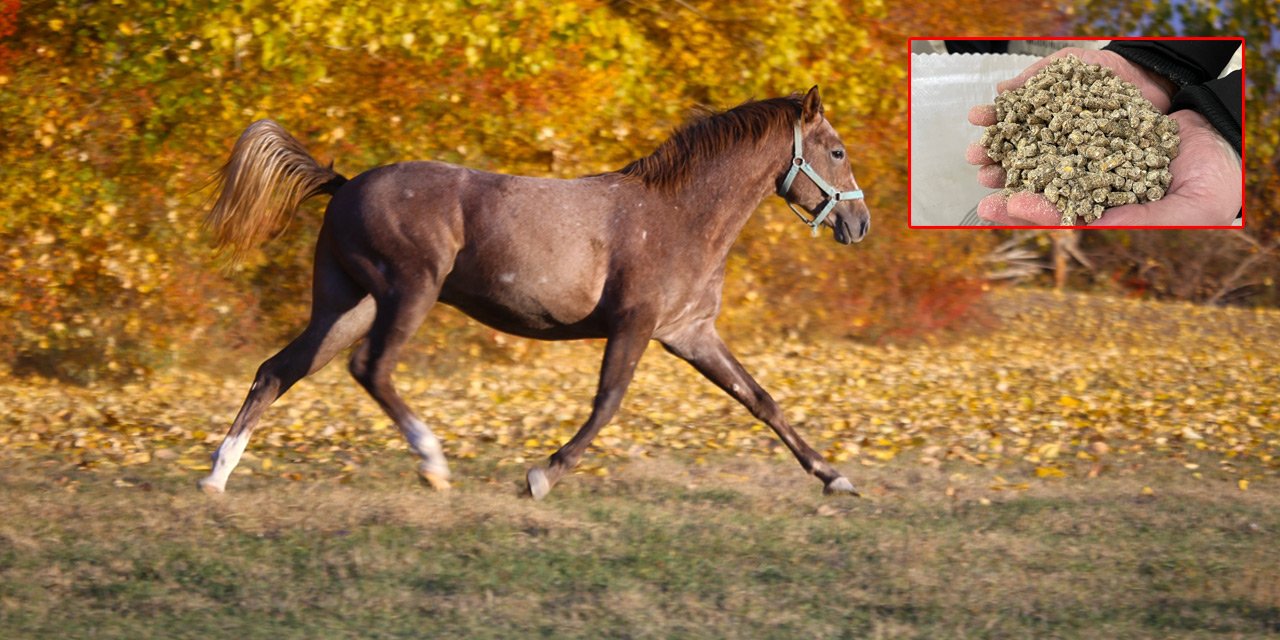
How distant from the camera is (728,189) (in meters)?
6.26

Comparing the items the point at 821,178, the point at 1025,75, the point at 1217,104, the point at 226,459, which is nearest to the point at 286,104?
the point at 226,459

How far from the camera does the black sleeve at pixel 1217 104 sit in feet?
25.3

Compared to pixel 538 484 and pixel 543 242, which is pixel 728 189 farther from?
pixel 538 484

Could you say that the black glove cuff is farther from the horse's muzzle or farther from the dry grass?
the horse's muzzle

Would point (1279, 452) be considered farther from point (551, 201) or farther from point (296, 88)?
point (296, 88)

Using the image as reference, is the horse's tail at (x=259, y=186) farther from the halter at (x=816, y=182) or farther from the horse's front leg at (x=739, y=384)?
the halter at (x=816, y=182)

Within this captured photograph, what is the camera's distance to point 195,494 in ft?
20.7

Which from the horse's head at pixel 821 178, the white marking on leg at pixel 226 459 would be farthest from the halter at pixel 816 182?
the white marking on leg at pixel 226 459

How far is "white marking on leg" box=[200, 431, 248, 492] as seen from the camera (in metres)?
6.11

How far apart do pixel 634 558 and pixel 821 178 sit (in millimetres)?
2041

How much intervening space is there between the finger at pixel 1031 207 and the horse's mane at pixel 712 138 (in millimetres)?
1714

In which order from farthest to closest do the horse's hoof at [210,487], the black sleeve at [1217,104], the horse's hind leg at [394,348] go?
the black sleeve at [1217,104] < the horse's hoof at [210,487] < the horse's hind leg at [394,348]

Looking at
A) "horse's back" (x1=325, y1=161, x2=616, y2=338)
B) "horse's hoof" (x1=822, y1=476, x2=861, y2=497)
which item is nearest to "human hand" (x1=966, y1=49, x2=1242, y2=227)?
"horse's hoof" (x1=822, y1=476, x2=861, y2=497)

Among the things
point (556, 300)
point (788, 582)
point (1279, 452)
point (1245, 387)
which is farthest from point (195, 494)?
point (1245, 387)
